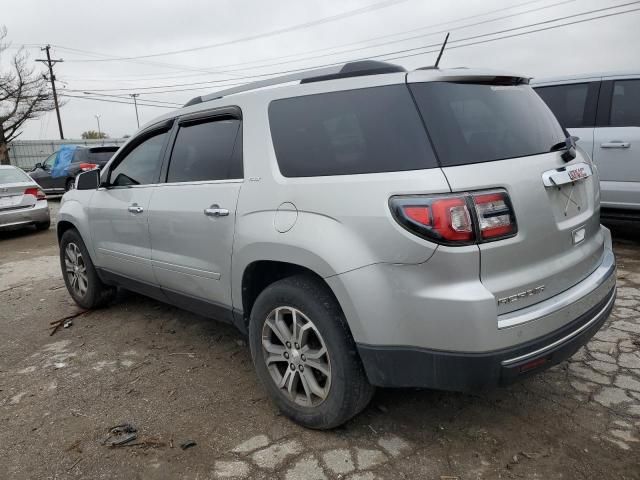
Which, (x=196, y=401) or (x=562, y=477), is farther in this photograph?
(x=196, y=401)

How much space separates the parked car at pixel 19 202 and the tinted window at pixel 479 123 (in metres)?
9.43

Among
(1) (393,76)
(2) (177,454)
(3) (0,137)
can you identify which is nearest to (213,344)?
(2) (177,454)

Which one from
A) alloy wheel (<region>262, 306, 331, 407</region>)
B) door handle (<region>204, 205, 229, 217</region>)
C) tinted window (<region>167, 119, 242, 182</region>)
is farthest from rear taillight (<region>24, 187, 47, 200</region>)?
alloy wheel (<region>262, 306, 331, 407</region>)

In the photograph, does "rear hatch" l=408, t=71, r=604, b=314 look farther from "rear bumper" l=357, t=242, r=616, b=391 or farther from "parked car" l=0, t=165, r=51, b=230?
"parked car" l=0, t=165, r=51, b=230

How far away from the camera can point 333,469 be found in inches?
91.3

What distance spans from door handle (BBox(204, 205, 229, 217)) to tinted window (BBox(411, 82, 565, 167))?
1267 mm

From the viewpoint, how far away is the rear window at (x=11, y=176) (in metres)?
9.70

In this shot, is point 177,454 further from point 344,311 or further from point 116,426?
point 344,311

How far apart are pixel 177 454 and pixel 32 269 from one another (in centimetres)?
546

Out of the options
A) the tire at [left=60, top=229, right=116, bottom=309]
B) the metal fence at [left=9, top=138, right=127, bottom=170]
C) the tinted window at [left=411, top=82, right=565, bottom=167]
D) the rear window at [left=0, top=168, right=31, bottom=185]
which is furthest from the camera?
the metal fence at [left=9, top=138, right=127, bottom=170]

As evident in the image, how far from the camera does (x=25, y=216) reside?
959 centimetres

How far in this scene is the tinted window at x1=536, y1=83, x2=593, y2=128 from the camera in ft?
18.9

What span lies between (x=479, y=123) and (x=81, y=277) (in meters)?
4.00

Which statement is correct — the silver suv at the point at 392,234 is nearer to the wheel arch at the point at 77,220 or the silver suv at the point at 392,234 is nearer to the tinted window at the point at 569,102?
the wheel arch at the point at 77,220
